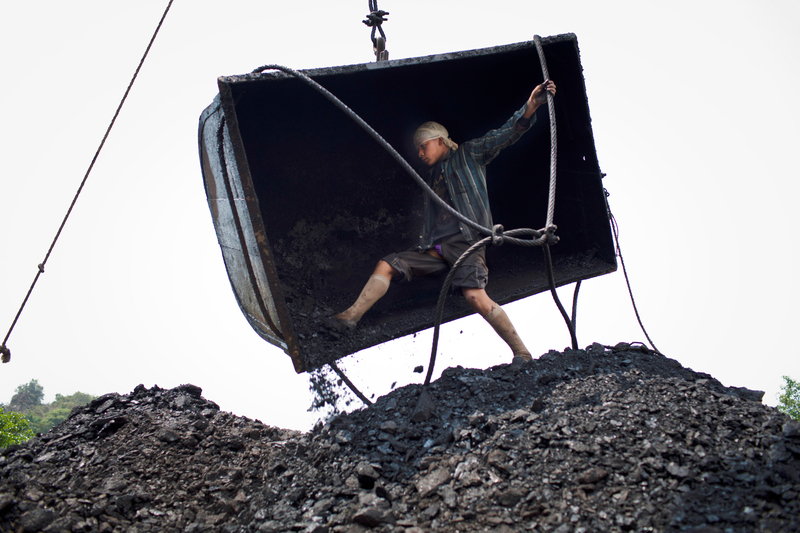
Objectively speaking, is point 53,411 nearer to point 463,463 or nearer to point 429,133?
point 429,133

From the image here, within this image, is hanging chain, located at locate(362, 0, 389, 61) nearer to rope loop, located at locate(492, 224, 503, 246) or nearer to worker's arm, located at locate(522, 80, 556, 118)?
worker's arm, located at locate(522, 80, 556, 118)

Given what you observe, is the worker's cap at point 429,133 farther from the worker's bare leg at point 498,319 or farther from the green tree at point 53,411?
the green tree at point 53,411

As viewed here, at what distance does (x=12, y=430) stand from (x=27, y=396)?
9.77 m

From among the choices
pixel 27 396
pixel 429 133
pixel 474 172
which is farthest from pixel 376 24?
pixel 27 396

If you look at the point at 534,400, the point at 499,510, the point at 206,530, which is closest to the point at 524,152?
the point at 534,400

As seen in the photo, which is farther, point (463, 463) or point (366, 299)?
point (366, 299)

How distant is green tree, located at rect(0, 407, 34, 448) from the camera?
506 cm

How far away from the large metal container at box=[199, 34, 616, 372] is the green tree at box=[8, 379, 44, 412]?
40.7 feet

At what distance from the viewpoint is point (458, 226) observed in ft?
12.0

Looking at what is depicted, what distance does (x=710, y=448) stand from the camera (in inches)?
87.4

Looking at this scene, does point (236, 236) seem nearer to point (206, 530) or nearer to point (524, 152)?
point (206, 530)

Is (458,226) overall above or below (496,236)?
above

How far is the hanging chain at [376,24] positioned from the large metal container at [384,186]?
0.88 ft

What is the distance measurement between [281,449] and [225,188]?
1572 mm
